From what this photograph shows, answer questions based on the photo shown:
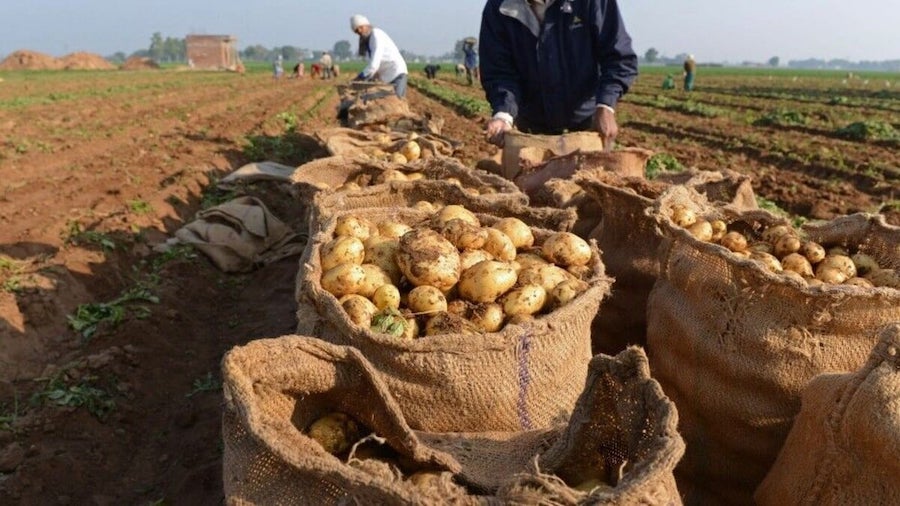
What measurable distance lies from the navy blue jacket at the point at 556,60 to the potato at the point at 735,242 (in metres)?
1.91

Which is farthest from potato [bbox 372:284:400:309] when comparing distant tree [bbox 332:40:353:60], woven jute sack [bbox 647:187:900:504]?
distant tree [bbox 332:40:353:60]

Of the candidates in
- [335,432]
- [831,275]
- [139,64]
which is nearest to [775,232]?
[831,275]

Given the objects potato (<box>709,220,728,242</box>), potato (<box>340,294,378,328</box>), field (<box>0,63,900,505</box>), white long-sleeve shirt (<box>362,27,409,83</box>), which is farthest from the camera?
white long-sleeve shirt (<box>362,27,409,83</box>)

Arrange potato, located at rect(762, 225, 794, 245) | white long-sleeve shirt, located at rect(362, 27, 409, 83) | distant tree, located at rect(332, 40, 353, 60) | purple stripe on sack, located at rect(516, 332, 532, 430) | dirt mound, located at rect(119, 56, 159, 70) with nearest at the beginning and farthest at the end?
purple stripe on sack, located at rect(516, 332, 532, 430), potato, located at rect(762, 225, 794, 245), white long-sleeve shirt, located at rect(362, 27, 409, 83), dirt mound, located at rect(119, 56, 159, 70), distant tree, located at rect(332, 40, 353, 60)

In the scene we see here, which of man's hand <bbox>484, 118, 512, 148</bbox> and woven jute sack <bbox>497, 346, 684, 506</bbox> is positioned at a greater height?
man's hand <bbox>484, 118, 512, 148</bbox>

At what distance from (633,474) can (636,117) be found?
2155cm

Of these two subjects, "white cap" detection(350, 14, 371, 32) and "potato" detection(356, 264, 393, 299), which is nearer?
"potato" detection(356, 264, 393, 299)

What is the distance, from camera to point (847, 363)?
2.32 m

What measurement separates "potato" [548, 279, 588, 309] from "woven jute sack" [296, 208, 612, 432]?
0.09 meters

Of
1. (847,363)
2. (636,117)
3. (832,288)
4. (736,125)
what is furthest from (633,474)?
(636,117)

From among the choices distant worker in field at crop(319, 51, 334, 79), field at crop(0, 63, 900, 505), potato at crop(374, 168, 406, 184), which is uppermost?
distant worker in field at crop(319, 51, 334, 79)

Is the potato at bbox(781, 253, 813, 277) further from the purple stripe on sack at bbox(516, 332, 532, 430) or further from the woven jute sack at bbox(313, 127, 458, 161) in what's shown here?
the woven jute sack at bbox(313, 127, 458, 161)

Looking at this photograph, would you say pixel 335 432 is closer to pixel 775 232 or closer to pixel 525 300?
pixel 525 300

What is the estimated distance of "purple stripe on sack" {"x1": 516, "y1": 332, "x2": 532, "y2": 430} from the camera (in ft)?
7.09
